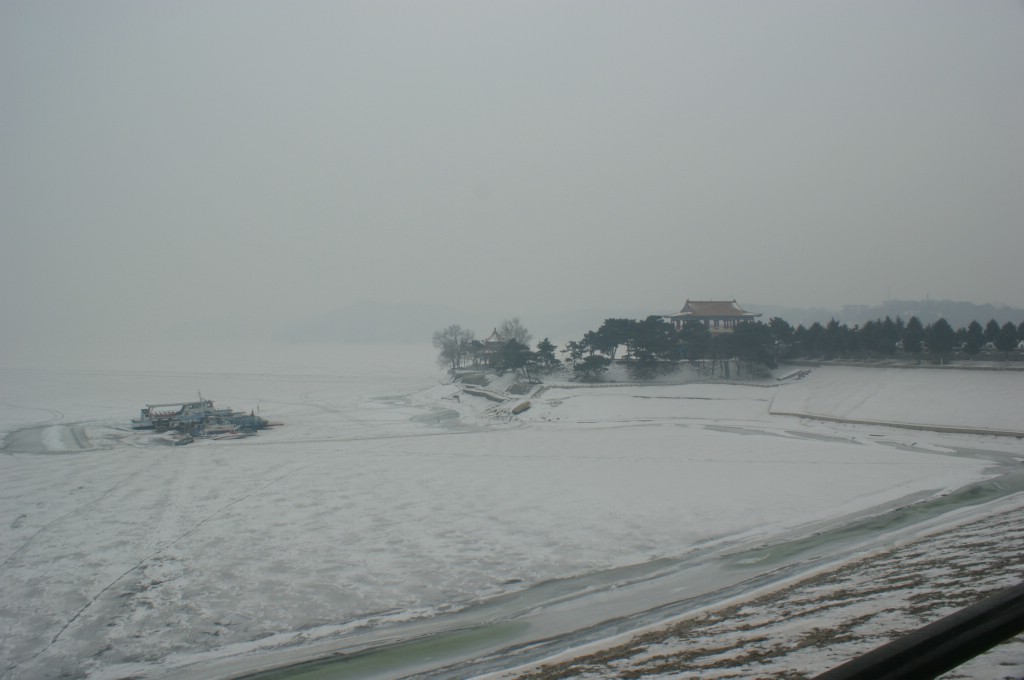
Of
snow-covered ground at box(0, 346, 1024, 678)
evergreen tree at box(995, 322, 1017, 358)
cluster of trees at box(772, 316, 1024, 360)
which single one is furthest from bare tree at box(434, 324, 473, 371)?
evergreen tree at box(995, 322, 1017, 358)

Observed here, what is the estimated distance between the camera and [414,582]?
10.7 meters

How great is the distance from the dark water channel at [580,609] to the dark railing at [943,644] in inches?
258

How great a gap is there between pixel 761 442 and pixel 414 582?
18.4 m

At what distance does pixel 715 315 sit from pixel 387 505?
42.4 metres

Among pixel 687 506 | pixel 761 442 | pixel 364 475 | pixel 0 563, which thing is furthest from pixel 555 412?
pixel 0 563

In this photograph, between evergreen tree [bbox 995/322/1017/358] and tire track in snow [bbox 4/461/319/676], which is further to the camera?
evergreen tree [bbox 995/322/1017/358]

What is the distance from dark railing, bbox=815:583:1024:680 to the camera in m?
1.69

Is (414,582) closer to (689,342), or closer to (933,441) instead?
(933,441)

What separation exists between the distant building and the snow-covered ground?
16.7 metres

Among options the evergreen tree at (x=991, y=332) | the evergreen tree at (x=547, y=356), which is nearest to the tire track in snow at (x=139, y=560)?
the evergreen tree at (x=547, y=356)

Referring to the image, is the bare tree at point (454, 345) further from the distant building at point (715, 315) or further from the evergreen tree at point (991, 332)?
the evergreen tree at point (991, 332)

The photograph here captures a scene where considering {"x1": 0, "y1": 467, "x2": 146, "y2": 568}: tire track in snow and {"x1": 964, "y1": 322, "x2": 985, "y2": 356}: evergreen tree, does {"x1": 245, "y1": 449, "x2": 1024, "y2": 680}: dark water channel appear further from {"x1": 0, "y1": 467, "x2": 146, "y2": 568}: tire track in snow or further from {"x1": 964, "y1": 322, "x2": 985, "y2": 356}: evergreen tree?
{"x1": 964, "y1": 322, "x2": 985, "y2": 356}: evergreen tree

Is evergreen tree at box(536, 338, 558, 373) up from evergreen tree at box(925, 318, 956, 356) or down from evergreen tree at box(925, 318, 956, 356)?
down

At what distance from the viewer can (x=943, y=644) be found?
6.00 ft
